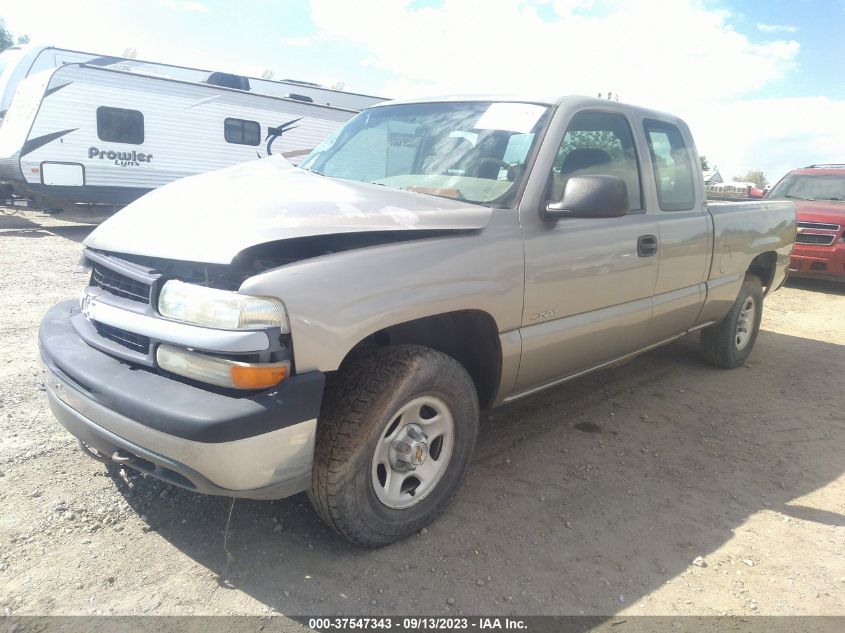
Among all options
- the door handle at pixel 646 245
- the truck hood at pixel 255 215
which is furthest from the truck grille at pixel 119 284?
the door handle at pixel 646 245

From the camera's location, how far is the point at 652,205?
3.82m

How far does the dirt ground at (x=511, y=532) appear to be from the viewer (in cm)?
232

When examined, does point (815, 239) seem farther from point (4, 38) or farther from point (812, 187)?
point (4, 38)

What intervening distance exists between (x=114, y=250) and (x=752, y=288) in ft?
16.3

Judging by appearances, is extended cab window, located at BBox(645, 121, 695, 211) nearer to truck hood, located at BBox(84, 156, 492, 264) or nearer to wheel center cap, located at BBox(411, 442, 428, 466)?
truck hood, located at BBox(84, 156, 492, 264)

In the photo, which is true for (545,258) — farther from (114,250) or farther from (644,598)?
(114,250)

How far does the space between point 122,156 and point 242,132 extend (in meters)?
2.56

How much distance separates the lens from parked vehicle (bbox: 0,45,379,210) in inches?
414

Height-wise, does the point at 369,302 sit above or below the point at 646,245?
below

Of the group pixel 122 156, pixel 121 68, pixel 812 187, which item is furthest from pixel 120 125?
pixel 812 187

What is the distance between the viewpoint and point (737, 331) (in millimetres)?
5301

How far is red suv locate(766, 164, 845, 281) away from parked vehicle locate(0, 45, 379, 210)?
32.3 ft

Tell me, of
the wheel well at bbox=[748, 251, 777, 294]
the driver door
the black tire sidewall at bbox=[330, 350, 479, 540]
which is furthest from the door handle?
the wheel well at bbox=[748, 251, 777, 294]

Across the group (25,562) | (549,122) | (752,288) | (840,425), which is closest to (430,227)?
(549,122)
